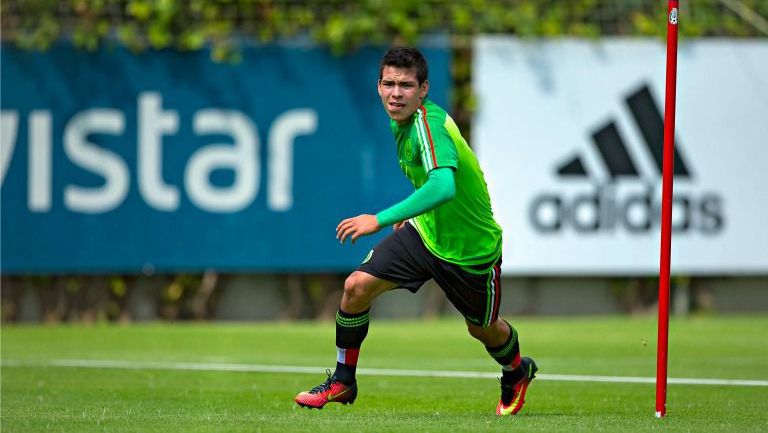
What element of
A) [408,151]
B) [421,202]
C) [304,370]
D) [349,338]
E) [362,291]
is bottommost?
[304,370]

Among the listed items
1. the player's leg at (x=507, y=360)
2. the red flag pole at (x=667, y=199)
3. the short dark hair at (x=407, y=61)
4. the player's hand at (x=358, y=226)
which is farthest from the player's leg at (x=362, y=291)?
the red flag pole at (x=667, y=199)

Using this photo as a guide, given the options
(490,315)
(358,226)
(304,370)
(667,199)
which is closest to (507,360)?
(490,315)

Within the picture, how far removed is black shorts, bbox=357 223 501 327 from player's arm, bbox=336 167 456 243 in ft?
2.13

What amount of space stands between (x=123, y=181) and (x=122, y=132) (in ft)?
1.78

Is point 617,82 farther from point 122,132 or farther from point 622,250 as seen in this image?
point 122,132

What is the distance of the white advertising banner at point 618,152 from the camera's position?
644 inches

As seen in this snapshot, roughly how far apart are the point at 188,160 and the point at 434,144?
8.81 meters

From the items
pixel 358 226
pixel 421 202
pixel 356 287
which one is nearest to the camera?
pixel 358 226

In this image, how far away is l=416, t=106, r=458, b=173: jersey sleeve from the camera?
7473mm

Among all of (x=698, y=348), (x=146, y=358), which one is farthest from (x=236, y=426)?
(x=698, y=348)

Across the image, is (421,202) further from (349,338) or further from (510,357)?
(510,357)

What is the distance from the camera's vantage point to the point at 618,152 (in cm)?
1648

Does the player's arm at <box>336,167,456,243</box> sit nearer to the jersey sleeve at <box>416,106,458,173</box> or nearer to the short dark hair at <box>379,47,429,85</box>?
the jersey sleeve at <box>416,106,458,173</box>

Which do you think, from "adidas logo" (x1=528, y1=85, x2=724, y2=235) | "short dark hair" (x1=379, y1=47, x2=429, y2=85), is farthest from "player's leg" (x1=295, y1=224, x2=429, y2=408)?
"adidas logo" (x1=528, y1=85, x2=724, y2=235)
